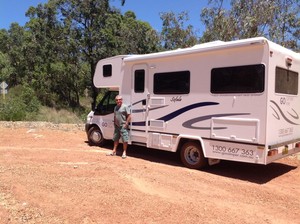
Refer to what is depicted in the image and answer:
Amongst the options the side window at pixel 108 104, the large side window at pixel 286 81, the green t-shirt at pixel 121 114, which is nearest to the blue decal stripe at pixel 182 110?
the green t-shirt at pixel 121 114

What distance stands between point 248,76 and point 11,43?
1975 inches

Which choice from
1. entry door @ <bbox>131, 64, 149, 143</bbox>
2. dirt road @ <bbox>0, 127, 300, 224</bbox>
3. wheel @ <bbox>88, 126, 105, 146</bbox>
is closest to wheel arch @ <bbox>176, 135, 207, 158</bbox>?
dirt road @ <bbox>0, 127, 300, 224</bbox>

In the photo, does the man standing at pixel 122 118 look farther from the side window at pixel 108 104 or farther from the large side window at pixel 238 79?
the large side window at pixel 238 79

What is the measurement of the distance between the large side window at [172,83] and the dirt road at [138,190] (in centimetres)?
182

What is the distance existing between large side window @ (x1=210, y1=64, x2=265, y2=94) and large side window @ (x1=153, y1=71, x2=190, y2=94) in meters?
0.71

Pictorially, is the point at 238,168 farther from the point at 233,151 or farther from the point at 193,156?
the point at 233,151

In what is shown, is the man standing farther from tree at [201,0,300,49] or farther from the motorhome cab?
tree at [201,0,300,49]

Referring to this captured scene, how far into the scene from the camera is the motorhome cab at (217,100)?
6.36 m

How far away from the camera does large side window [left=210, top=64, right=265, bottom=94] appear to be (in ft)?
20.8

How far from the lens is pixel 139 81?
8.54 meters

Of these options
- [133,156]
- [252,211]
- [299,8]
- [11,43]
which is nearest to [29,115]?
[133,156]

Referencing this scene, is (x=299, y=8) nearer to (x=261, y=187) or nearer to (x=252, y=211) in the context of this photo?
(x=261, y=187)

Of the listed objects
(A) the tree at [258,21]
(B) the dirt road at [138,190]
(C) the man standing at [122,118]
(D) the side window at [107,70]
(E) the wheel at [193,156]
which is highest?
(A) the tree at [258,21]

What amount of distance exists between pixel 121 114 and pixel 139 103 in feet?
1.84
